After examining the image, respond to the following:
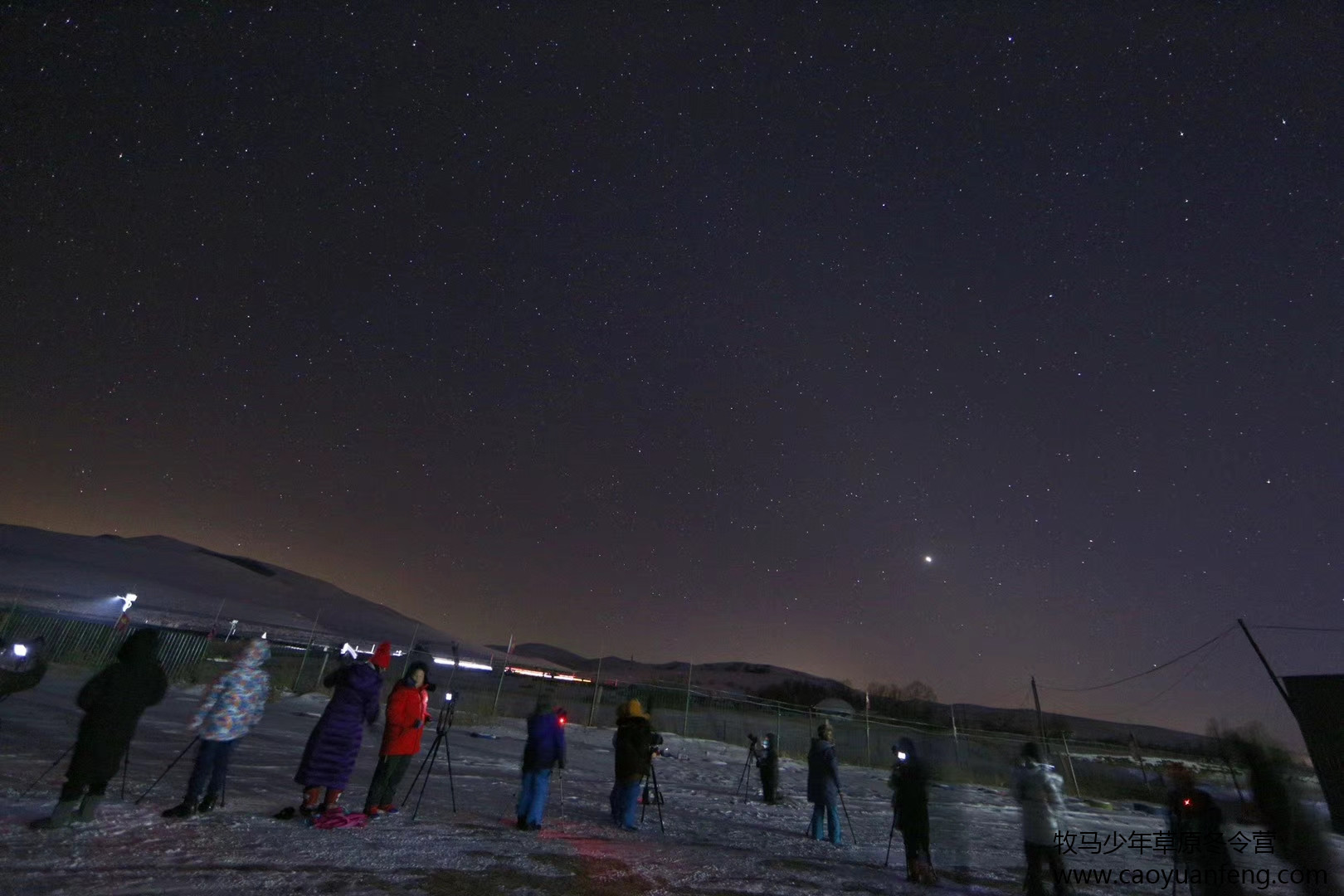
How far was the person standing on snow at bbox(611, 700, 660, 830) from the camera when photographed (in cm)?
865

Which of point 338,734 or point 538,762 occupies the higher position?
point 338,734

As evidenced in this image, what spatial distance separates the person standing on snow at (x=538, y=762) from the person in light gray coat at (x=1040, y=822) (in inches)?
194

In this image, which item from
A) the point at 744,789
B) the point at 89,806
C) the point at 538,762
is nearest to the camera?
the point at 89,806

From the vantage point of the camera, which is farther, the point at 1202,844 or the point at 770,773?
the point at 770,773

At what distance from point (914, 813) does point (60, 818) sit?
7.88 meters

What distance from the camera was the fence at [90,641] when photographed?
→ 77.2ft

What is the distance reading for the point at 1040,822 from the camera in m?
6.47

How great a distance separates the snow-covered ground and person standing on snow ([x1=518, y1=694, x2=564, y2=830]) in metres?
0.26

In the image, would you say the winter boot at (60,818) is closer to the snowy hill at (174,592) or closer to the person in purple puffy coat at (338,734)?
the person in purple puffy coat at (338,734)

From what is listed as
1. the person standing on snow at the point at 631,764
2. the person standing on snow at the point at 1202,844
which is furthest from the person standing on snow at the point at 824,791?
the person standing on snow at the point at 1202,844

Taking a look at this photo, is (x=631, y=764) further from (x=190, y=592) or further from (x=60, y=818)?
(x=190, y=592)

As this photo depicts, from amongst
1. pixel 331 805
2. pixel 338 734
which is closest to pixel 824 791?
pixel 331 805

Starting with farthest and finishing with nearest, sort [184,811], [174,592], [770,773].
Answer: [174,592]
[770,773]
[184,811]

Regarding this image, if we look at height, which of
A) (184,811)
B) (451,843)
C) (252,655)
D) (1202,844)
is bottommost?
(451,843)
